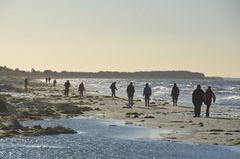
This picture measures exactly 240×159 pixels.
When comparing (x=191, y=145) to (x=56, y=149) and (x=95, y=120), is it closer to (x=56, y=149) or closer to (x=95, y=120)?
(x=56, y=149)

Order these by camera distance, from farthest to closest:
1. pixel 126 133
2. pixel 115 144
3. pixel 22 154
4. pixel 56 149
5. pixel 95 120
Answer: pixel 95 120
pixel 126 133
pixel 115 144
pixel 56 149
pixel 22 154

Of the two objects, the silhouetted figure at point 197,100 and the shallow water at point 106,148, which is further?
the silhouetted figure at point 197,100

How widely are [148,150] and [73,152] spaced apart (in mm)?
2274

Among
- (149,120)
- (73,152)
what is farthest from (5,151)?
(149,120)

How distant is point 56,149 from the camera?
16.6 m

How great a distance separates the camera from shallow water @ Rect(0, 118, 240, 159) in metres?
15.7

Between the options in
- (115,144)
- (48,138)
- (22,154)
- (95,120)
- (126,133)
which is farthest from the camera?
(95,120)

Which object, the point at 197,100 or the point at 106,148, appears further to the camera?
the point at 197,100

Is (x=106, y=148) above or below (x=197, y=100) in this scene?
below

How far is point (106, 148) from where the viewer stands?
55.6 ft

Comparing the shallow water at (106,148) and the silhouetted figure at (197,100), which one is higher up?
Result: the silhouetted figure at (197,100)

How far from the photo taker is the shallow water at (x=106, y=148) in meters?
15.7

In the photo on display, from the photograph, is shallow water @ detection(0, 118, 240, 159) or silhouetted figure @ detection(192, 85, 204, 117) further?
silhouetted figure @ detection(192, 85, 204, 117)

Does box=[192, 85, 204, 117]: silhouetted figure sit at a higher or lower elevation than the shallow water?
higher
